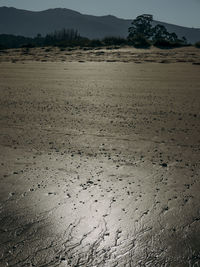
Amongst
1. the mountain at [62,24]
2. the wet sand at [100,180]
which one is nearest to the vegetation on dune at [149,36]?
the wet sand at [100,180]

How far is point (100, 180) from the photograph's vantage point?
2928 millimetres

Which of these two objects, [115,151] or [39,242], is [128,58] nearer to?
[115,151]

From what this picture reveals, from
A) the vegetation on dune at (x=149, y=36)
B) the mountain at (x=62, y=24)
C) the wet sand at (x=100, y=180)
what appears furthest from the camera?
the mountain at (x=62, y=24)

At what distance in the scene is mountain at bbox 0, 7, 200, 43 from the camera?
546 ft

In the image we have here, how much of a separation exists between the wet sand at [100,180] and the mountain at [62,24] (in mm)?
164505

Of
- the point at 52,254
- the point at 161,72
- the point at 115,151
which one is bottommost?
the point at 52,254

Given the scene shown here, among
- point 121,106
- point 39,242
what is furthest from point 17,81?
point 39,242

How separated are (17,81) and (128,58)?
5.40 meters

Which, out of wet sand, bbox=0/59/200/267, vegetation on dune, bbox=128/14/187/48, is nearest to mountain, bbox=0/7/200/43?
vegetation on dune, bbox=128/14/187/48

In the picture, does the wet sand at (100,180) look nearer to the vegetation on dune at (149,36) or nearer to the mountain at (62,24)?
the vegetation on dune at (149,36)

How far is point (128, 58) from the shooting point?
1214 centimetres

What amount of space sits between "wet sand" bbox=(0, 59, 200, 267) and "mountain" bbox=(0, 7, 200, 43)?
165 m

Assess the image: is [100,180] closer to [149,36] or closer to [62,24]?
[149,36]

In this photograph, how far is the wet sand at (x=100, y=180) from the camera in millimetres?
2082
